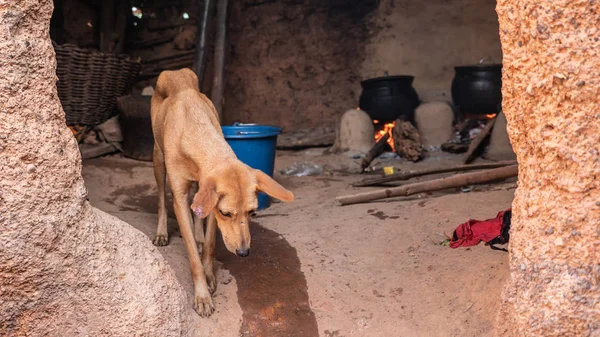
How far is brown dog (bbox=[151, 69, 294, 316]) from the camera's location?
10.1 ft

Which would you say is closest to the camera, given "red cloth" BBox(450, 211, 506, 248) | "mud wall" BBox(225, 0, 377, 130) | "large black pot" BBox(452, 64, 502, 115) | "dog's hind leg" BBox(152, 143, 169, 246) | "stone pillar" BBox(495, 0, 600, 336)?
"stone pillar" BBox(495, 0, 600, 336)

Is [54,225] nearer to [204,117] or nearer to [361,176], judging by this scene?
[204,117]

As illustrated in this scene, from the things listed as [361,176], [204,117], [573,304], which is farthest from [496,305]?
[361,176]

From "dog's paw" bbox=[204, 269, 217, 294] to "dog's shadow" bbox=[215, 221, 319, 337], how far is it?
0.16 meters

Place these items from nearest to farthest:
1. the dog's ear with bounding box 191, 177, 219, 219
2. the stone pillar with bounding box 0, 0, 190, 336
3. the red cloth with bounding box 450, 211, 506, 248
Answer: the stone pillar with bounding box 0, 0, 190, 336 → the dog's ear with bounding box 191, 177, 219, 219 → the red cloth with bounding box 450, 211, 506, 248

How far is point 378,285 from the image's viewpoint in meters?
3.65

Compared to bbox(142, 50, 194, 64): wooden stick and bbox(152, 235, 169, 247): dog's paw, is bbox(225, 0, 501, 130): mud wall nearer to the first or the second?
bbox(142, 50, 194, 64): wooden stick

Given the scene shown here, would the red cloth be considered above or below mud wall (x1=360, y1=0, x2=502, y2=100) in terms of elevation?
below

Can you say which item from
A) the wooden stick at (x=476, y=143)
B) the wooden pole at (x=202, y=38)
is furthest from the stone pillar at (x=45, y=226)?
the wooden pole at (x=202, y=38)

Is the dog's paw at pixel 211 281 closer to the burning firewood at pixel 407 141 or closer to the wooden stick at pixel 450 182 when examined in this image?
the wooden stick at pixel 450 182

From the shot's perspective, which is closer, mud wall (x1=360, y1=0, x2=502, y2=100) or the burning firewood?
the burning firewood

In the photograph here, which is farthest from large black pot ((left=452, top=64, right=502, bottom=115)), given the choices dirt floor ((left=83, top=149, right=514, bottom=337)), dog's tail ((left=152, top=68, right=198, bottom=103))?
dog's tail ((left=152, top=68, right=198, bottom=103))

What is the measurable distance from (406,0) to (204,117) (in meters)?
6.35

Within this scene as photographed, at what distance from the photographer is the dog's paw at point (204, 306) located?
128 inches
